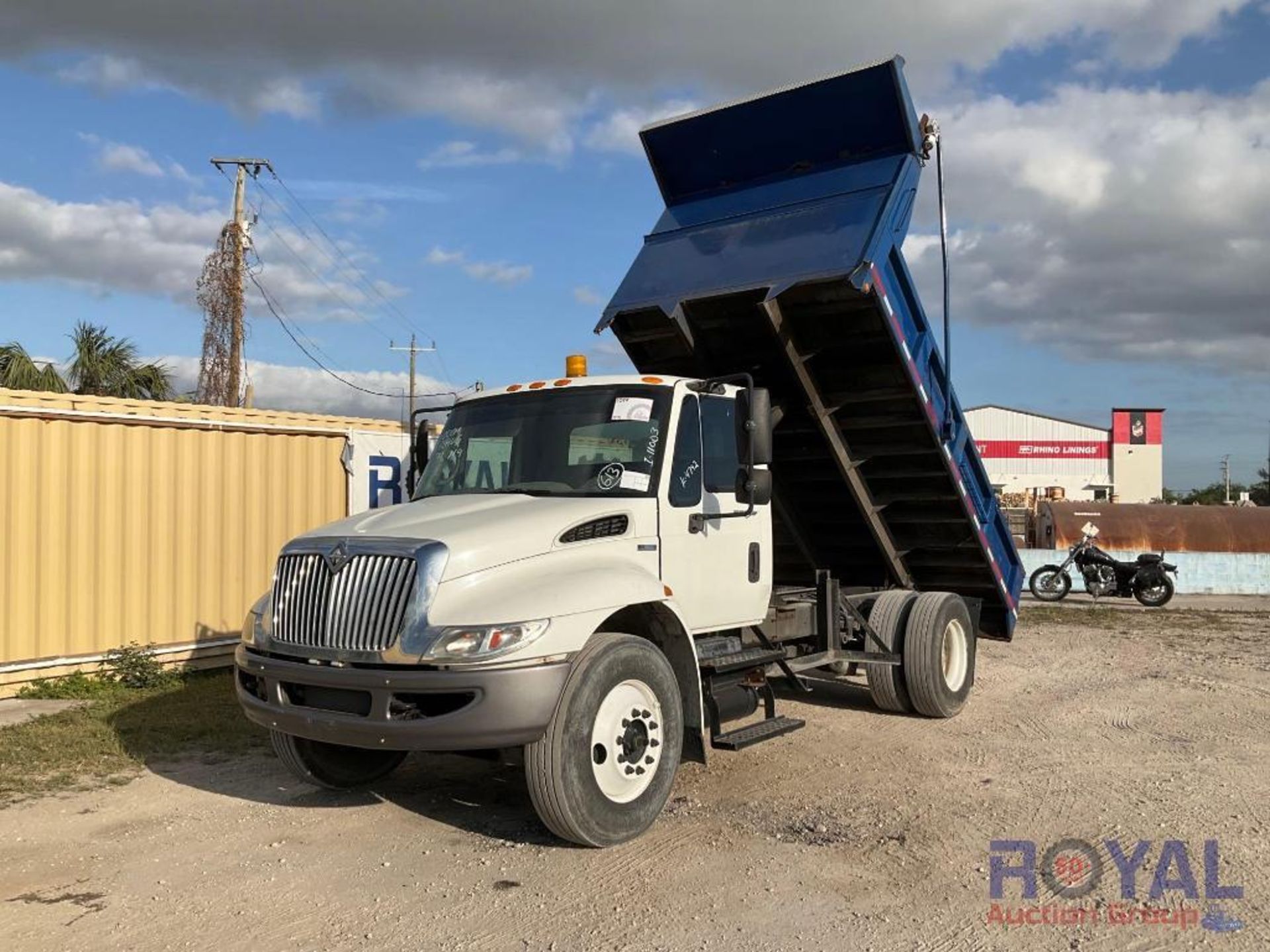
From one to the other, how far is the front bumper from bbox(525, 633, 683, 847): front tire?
116 millimetres

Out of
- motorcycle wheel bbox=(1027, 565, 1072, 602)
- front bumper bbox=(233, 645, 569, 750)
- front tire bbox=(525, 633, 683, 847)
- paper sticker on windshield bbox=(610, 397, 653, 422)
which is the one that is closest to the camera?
front bumper bbox=(233, 645, 569, 750)

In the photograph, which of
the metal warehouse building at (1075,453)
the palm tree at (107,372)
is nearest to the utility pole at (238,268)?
the palm tree at (107,372)

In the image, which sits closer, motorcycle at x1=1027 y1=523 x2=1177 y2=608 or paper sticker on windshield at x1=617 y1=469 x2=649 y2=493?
paper sticker on windshield at x1=617 y1=469 x2=649 y2=493

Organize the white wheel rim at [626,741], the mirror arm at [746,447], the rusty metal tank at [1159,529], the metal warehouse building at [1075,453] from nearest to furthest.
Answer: the white wheel rim at [626,741] → the mirror arm at [746,447] → the rusty metal tank at [1159,529] → the metal warehouse building at [1075,453]

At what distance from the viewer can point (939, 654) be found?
26.4ft

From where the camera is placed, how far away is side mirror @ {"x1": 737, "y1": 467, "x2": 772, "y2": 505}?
230 inches

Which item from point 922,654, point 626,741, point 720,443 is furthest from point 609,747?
point 922,654

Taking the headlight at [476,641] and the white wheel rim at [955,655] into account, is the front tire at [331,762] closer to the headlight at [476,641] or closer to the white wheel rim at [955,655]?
the headlight at [476,641]

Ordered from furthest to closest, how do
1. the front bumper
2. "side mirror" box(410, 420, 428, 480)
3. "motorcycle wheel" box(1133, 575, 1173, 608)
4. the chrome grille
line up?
"motorcycle wheel" box(1133, 575, 1173, 608) → "side mirror" box(410, 420, 428, 480) → the chrome grille → the front bumper

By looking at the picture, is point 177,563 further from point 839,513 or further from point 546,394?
point 839,513

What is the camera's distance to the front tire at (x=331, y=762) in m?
5.90

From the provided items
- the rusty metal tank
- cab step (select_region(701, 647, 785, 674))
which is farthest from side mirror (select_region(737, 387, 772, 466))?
the rusty metal tank

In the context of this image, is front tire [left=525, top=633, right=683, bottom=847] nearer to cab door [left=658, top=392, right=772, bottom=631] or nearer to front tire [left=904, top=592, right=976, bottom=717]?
cab door [left=658, top=392, right=772, bottom=631]

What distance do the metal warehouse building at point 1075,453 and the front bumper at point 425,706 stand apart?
5124 cm
